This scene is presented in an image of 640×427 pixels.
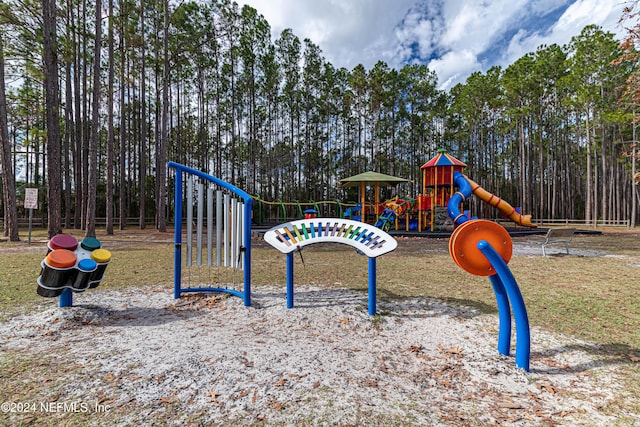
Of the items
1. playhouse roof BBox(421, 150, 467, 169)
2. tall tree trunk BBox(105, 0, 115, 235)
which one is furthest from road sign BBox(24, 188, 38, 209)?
playhouse roof BBox(421, 150, 467, 169)

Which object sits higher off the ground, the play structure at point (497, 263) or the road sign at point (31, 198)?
the road sign at point (31, 198)

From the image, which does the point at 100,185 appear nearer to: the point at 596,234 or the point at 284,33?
the point at 284,33

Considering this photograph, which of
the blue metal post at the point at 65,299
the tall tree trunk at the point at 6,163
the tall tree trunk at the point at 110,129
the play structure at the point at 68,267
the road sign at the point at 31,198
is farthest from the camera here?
the tall tree trunk at the point at 110,129

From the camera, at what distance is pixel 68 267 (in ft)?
11.3

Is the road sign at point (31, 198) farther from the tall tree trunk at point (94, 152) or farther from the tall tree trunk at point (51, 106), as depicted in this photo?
the tall tree trunk at point (94, 152)

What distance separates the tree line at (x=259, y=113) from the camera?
1440 centimetres

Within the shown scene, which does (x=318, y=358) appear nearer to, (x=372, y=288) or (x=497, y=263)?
(x=372, y=288)

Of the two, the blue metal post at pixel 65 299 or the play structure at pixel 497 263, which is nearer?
the play structure at pixel 497 263

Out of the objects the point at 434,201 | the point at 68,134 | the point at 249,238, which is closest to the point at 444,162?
the point at 434,201

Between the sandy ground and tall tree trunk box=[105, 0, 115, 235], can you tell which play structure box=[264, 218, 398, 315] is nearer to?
the sandy ground

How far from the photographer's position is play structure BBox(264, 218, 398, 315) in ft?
12.8

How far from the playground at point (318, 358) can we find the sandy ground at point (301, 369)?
13 millimetres

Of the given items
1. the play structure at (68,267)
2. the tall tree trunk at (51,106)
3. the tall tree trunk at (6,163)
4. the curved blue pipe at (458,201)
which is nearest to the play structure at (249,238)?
the play structure at (68,267)

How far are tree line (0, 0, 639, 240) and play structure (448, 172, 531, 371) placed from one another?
37.8 ft
